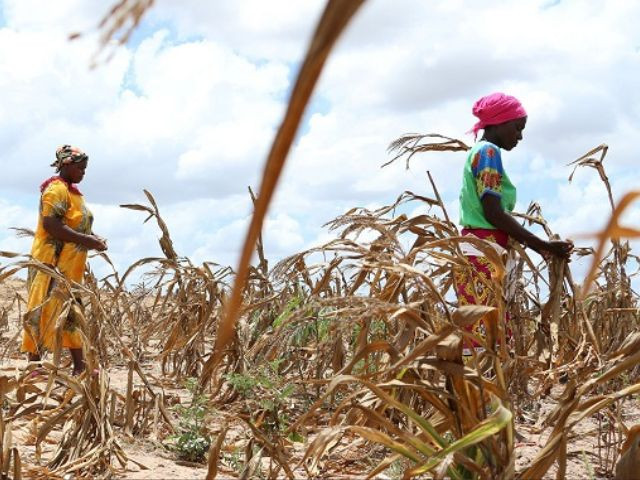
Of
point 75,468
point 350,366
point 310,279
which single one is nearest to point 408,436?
point 350,366

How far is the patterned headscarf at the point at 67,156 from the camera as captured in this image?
5168 millimetres

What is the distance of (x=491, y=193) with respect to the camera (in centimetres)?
352

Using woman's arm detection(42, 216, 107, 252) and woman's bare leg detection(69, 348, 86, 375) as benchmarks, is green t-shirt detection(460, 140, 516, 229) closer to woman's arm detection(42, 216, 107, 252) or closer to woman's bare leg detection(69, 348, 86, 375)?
woman's arm detection(42, 216, 107, 252)

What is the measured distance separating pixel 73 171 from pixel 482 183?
2.67m

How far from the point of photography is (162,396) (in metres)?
3.46

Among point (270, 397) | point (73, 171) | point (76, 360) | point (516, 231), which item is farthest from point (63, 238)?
point (516, 231)

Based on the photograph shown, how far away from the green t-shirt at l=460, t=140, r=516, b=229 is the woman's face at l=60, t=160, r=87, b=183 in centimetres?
254

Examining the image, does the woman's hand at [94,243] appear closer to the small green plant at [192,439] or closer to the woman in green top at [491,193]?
the small green plant at [192,439]

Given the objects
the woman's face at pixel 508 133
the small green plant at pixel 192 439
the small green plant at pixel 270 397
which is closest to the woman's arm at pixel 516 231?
the woman's face at pixel 508 133

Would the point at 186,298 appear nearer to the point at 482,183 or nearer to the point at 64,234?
the point at 64,234

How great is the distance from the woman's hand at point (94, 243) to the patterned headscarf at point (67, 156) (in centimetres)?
48

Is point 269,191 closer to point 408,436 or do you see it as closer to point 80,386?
point 408,436

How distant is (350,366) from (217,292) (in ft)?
8.85

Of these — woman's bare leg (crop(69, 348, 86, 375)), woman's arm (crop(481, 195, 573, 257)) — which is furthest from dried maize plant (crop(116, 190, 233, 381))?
woman's arm (crop(481, 195, 573, 257))
